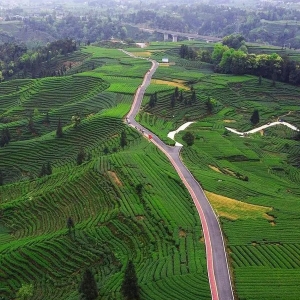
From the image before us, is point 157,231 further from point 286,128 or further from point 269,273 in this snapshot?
point 286,128

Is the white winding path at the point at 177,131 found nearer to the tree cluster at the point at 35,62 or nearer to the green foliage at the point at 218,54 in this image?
the green foliage at the point at 218,54

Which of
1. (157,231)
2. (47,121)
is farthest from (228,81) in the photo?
(157,231)

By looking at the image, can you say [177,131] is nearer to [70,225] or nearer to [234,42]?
[70,225]

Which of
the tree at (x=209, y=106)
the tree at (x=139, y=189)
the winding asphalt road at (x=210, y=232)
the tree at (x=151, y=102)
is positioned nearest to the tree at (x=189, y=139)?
the winding asphalt road at (x=210, y=232)

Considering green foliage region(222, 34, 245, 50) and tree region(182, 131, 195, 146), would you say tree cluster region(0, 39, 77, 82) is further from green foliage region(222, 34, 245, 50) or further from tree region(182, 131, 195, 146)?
tree region(182, 131, 195, 146)

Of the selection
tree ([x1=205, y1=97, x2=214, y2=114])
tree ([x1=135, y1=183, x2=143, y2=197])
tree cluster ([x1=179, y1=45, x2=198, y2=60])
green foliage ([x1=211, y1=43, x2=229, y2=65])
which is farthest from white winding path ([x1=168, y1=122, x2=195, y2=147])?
tree cluster ([x1=179, y1=45, x2=198, y2=60])

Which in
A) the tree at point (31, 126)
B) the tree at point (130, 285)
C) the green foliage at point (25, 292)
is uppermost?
the tree at point (130, 285)
